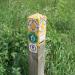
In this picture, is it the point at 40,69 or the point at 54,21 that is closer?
the point at 40,69

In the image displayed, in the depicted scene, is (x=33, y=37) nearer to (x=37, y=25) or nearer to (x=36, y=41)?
(x=36, y=41)

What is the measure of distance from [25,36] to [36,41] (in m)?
0.77

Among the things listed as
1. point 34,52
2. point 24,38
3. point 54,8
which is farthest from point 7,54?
point 54,8

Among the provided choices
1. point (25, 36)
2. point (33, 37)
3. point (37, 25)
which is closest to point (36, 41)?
point (33, 37)

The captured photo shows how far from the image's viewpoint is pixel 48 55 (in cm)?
438

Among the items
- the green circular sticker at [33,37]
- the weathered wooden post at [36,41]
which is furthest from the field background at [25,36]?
the green circular sticker at [33,37]

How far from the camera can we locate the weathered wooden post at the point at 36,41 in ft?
A: 11.4

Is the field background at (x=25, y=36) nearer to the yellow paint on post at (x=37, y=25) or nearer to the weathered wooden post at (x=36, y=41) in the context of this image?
the weathered wooden post at (x=36, y=41)

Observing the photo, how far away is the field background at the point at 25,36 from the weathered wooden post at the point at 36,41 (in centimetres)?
25

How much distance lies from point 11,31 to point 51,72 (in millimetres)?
858

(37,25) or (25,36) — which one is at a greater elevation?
(37,25)

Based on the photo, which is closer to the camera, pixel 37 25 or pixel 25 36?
pixel 37 25

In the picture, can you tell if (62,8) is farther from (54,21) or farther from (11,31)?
(11,31)

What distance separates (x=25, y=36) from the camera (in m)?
4.26
